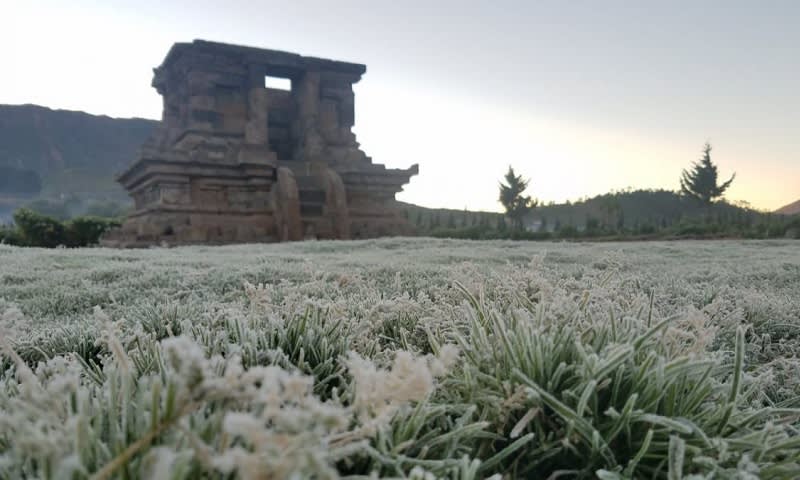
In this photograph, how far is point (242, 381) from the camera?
0.75 m

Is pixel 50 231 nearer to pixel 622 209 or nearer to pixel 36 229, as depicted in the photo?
pixel 36 229

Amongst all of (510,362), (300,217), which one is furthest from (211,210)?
(510,362)

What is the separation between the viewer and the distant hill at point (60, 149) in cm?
6166

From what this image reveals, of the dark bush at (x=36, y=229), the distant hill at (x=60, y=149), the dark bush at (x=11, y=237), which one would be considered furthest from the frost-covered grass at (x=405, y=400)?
the distant hill at (x=60, y=149)

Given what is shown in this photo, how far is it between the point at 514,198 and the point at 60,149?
61545mm

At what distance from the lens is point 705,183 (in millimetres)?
33688

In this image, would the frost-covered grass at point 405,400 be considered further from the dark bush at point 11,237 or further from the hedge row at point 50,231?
the dark bush at point 11,237

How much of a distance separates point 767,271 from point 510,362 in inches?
170

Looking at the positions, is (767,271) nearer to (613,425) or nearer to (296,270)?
(296,270)

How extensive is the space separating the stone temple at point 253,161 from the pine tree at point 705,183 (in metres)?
27.3

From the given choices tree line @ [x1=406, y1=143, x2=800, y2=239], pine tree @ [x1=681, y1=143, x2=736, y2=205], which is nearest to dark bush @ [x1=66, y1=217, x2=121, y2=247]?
tree line @ [x1=406, y1=143, x2=800, y2=239]

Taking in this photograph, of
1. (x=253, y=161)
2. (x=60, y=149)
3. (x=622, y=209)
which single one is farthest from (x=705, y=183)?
(x=60, y=149)

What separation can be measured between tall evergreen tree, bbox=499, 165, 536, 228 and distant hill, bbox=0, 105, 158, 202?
46.9 m

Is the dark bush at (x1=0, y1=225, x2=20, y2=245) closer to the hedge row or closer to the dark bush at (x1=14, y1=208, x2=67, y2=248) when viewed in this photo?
the hedge row
